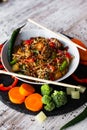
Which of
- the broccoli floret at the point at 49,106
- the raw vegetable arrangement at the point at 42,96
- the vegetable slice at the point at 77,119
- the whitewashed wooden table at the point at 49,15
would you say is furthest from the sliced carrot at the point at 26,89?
the whitewashed wooden table at the point at 49,15

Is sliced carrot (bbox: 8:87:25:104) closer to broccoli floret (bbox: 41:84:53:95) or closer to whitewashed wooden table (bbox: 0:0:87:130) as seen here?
broccoli floret (bbox: 41:84:53:95)

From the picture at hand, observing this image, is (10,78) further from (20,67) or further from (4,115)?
(4,115)

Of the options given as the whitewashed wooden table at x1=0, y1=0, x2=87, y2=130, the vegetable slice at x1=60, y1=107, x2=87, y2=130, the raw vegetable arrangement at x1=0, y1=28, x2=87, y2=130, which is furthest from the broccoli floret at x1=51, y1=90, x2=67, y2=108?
the whitewashed wooden table at x1=0, y1=0, x2=87, y2=130

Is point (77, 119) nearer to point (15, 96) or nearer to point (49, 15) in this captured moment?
point (15, 96)

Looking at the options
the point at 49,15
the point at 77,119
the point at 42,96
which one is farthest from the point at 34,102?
the point at 49,15

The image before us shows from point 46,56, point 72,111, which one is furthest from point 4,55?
point 72,111

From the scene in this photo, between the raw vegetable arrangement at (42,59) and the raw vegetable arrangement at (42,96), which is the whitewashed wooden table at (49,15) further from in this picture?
the raw vegetable arrangement at (42,96)
